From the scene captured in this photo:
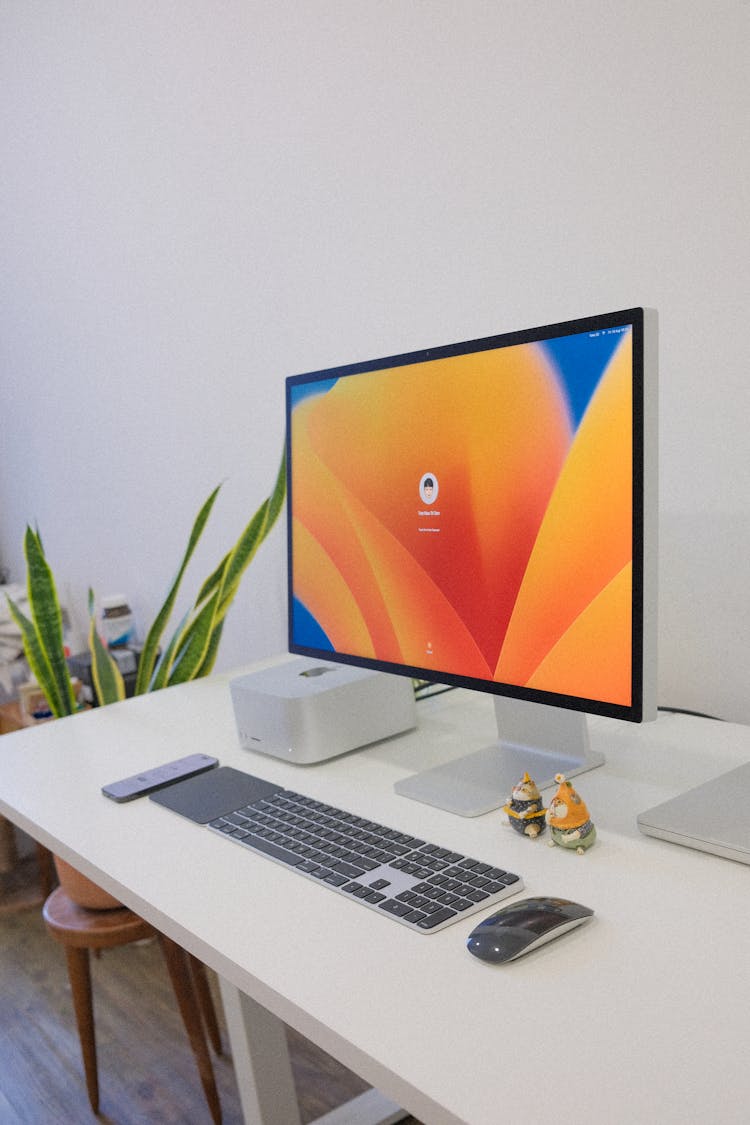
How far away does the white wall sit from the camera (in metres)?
1.26

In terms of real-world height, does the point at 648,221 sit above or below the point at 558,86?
below

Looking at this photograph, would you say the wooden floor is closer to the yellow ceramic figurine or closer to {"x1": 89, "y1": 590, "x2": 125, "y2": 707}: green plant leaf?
{"x1": 89, "y1": 590, "x2": 125, "y2": 707}: green plant leaf

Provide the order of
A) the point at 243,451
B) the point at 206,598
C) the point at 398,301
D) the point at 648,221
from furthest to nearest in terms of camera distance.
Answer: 1. the point at 243,451
2. the point at 206,598
3. the point at 398,301
4. the point at 648,221

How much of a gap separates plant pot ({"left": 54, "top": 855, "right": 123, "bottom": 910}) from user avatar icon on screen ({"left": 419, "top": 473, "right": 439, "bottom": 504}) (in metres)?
0.78

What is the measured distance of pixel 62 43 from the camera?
8.15 ft

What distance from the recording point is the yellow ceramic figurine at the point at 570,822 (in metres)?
0.93

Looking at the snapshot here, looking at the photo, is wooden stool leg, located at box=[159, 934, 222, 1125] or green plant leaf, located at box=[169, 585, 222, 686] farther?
green plant leaf, located at box=[169, 585, 222, 686]

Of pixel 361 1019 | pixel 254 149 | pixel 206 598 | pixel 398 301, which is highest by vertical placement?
pixel 254 149

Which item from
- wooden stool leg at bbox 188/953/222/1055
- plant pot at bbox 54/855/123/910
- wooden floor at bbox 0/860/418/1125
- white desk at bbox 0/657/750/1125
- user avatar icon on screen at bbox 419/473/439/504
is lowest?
wooden floor at bbox 0/860/418/1125

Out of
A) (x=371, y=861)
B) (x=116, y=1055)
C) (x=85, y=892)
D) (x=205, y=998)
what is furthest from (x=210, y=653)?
(x=371, y=861)

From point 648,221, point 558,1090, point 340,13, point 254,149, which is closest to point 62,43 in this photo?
point 254,149

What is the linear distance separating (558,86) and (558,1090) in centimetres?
119

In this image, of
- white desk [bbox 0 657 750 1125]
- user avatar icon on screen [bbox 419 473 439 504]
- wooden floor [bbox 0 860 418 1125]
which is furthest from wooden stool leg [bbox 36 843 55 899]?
user avatar icon on screen [bbox 419 473 439 504]

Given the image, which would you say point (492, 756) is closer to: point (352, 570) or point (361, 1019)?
point (352, 570)
